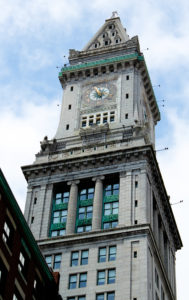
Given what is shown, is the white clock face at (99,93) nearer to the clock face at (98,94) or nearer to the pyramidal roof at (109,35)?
the clock face at (98,94)

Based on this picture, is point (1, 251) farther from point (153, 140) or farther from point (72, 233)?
point (153, 140)

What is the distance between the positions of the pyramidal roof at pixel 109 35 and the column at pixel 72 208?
3498cm

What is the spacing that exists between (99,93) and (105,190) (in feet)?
71.4

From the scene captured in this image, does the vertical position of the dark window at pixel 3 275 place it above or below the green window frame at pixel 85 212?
below

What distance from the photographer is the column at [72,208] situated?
9231 cm

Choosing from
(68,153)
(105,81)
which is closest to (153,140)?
(105,81)

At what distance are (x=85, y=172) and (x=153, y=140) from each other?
22.6 metres

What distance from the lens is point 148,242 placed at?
285 ft

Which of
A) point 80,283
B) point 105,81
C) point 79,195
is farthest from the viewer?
point 105,81

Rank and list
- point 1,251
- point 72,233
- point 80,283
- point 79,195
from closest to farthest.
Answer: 1. point 1,251
2. point 80,283
3. point 72,233
4. point 79,195

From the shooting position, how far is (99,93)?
371ft

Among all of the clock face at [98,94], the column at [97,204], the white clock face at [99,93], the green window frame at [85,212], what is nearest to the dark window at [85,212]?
the green window frame at [85,212]

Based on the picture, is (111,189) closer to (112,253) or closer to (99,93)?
(112,253)

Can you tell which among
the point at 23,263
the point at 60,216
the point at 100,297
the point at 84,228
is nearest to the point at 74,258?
the point at 84,228
